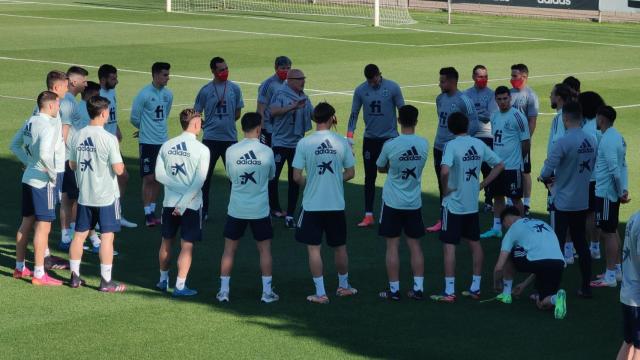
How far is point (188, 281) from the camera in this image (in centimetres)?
1320

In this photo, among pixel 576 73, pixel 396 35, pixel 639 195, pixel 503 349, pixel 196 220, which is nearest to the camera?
pixel 503 349

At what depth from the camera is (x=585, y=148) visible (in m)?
12.9

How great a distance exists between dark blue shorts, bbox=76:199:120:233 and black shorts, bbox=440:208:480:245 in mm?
3555

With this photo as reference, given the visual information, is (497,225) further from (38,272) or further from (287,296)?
(38,272)

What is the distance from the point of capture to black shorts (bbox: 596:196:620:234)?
42.9 ft

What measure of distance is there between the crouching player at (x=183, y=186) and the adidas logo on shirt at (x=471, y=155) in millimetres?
2763

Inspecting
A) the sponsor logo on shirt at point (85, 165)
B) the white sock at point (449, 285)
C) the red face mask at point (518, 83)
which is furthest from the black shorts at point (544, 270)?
the red face mask at point (518, 83)

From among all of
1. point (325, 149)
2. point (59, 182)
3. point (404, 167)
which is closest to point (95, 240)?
point (59, 182)

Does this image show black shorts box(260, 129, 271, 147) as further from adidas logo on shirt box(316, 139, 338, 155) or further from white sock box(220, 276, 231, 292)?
white sock box(220, 276, 231, 292)

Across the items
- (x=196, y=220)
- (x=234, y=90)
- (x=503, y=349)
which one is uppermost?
(x=234, y=90)

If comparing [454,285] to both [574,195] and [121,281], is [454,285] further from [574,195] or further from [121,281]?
[121,281]

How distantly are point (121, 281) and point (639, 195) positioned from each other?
8.63 metres

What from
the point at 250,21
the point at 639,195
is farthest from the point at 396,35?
the point at 639,195

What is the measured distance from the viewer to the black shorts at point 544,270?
12.1 m
